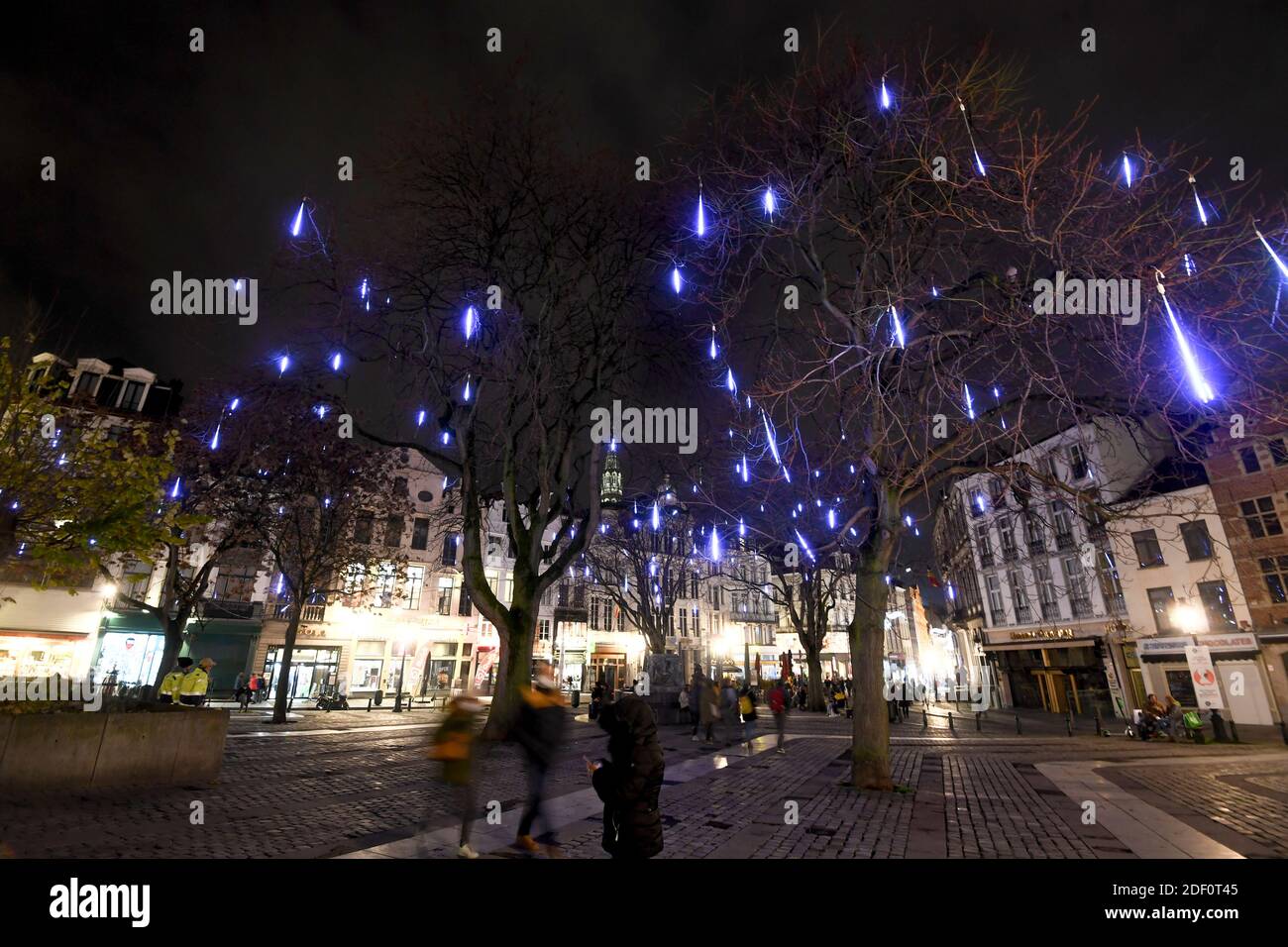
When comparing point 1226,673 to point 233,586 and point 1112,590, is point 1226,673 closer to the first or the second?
point 1112,590

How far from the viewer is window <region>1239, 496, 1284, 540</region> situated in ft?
81.1

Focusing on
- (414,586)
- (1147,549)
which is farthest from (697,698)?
(414,586)

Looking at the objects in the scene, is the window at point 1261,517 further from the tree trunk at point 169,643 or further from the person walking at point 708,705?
the tree trunk at point 169,643

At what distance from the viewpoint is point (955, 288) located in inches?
400

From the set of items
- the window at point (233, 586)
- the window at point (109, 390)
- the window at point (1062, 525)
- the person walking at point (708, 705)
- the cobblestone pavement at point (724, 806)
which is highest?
the window at point (109, 390)

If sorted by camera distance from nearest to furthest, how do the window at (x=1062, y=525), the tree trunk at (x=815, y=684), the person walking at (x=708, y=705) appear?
the person walking at (x=708, y=705)
the tree trunk at (x=815, y=684)
the window at (x=1062, y=525)

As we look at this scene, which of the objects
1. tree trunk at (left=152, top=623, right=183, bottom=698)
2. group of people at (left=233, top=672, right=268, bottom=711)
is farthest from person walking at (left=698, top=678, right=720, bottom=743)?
group of people at (left=233, top=672, right=268, bottom=711)

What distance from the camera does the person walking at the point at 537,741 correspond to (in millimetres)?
5891

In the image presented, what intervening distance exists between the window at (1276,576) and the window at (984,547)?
15.7 m

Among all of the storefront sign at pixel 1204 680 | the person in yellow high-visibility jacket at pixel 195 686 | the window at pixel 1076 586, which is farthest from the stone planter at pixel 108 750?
the window at pixel 1076 586

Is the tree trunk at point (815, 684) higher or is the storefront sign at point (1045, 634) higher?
the storefront sign at point (1045, 634)

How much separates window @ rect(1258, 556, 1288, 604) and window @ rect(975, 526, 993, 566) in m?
15.7

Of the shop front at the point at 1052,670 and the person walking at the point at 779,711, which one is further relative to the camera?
the shop front at the point at 1052,670

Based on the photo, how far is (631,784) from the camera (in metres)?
4.39
